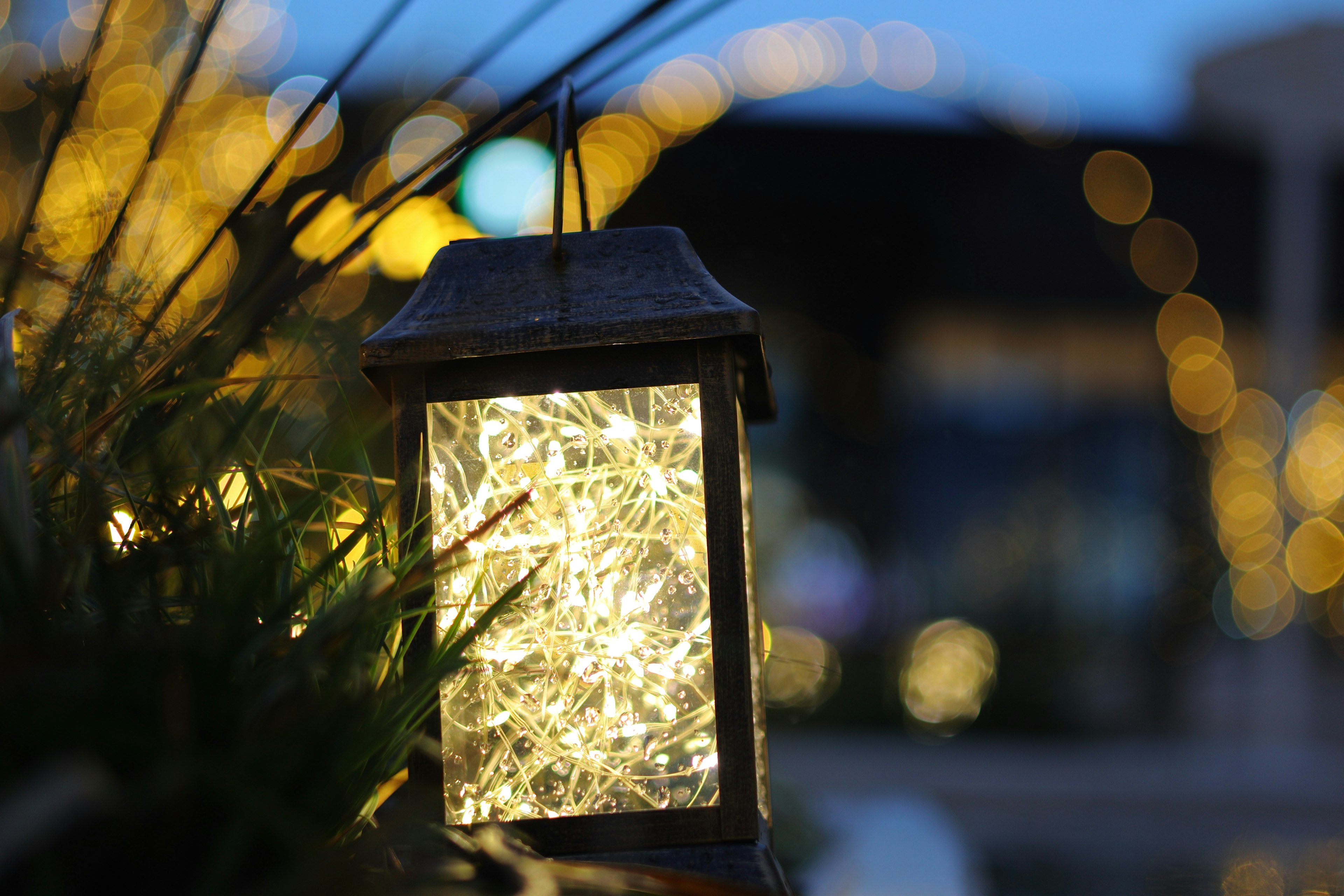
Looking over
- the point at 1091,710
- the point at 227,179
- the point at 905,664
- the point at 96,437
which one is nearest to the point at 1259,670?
the point at 1091,710

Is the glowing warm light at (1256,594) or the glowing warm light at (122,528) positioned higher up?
the glowing warm light at (122,528)

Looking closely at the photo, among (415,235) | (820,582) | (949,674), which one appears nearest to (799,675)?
(820,582)

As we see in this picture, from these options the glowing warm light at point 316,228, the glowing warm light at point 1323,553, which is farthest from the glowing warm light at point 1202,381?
the glowing warm light at point 316,228

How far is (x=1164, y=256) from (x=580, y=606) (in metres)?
4.74

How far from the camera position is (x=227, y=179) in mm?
2260

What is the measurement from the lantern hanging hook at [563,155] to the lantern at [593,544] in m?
0.03

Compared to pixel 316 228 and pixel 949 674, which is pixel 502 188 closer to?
pixel 316 228

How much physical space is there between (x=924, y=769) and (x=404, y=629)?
350cm

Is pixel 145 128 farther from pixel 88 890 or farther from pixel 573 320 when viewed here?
pixel 88 890

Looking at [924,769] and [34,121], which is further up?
[34,121]

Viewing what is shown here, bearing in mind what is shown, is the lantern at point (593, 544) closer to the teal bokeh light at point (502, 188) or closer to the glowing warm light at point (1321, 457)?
the teal bokeh light at point (502, 188)

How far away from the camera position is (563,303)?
→ 0.50 m

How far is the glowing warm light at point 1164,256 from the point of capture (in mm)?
4387

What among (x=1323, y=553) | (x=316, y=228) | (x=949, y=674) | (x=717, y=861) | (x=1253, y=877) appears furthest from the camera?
(x=1323, y=553)
